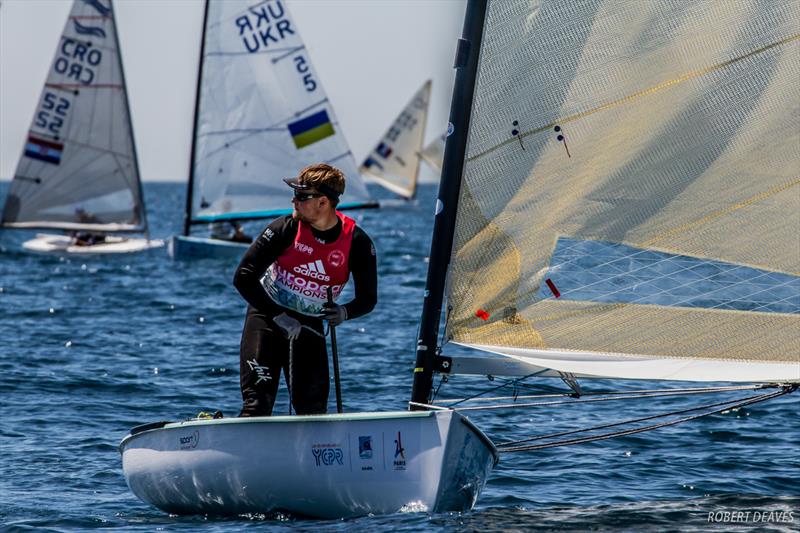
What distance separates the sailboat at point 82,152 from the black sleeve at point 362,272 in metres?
20.6

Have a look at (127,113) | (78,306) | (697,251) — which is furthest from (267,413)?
(127,113)

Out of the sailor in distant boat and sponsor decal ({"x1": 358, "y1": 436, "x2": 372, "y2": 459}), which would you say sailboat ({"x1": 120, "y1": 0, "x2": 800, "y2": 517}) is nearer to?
sponsor decal ({"x1": 358, "y1": 436, "x2": 372, "y2": 459})

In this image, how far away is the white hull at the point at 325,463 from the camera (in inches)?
231

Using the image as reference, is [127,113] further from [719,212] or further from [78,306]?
[719,212]

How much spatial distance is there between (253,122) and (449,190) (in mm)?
19504

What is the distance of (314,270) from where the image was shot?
6242 millimetres

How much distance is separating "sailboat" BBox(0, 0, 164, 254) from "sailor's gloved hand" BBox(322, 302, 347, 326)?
68.0 ft

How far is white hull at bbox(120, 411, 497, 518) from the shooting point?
19.3 feet

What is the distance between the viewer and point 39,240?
96.1 ft

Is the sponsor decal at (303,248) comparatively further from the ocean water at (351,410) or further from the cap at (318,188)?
the ocean water at (351,410)

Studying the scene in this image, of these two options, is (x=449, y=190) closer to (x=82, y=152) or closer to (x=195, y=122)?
(x=195, y=122)

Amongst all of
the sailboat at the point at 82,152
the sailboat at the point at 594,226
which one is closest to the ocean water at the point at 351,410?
the sailboat at the point at 594,226

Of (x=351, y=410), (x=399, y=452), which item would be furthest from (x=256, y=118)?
(x=399, y=452)

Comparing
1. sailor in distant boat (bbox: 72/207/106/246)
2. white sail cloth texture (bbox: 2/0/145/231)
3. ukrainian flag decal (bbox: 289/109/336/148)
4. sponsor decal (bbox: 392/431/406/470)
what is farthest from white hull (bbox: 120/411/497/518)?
white sail cloth texture (bbox: 2/0/145/231)
